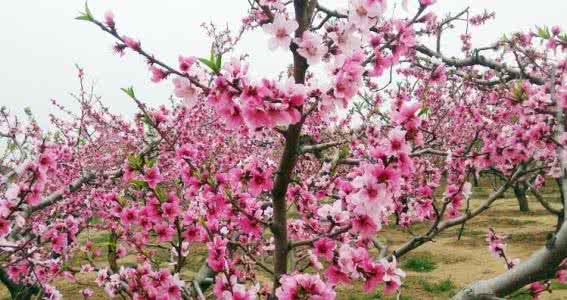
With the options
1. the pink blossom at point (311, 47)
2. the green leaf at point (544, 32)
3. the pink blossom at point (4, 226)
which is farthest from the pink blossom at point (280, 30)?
the green leaf at point (544, 32)

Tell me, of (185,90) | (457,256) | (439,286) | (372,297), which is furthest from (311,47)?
(457,256)

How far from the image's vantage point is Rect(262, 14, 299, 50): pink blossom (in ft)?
6.79

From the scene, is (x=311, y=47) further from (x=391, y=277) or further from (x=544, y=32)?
(x=544, y=32)

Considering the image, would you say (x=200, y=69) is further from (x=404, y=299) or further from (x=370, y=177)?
(x=404, y=299)

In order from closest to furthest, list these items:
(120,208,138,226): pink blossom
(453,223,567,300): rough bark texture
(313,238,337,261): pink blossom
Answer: (313,238,337,261): pink blossom
(453,223,567,300): rough bark texture
(120,208,138,226): pink blossom

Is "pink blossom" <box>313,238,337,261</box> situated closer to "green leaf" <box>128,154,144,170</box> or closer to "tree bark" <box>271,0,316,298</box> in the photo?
"tree bark" <box>271,0,316,298</box>

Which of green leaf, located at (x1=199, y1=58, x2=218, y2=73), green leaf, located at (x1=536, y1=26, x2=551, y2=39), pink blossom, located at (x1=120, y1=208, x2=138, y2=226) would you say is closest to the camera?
green leaf, located at (x1=199, y1=58, x2=218, y2=73)

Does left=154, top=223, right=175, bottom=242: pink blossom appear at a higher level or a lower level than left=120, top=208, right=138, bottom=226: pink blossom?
lower

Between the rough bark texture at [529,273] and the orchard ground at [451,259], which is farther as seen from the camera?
the orchard ground at [451,259]

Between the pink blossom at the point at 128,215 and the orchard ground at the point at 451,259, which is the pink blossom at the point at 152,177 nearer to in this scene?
the pink blossom at the point at 128,215

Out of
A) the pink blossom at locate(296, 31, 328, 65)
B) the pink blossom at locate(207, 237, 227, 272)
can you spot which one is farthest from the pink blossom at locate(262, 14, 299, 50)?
the pink blossom at locate(207, 237, 227, 272)

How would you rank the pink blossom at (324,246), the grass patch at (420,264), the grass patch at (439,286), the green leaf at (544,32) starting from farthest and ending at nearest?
1. the grass patch at (420,264)
2. the grass patch at (439,286)
3. the green leaf at (544,32)
4. the pink blossom at (324,246)

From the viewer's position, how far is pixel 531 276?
2785 mm

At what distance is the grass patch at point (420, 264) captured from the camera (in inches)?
358
